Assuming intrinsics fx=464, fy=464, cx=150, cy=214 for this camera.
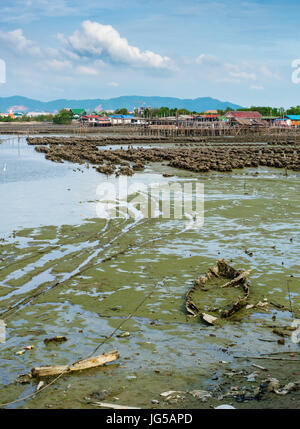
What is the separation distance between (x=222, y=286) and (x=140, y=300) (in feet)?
7.12

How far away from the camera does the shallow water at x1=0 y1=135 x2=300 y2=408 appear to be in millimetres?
7543

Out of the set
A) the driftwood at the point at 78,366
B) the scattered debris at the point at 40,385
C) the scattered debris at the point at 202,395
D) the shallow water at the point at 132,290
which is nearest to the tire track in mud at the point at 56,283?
the shallow water at the point at 132,290

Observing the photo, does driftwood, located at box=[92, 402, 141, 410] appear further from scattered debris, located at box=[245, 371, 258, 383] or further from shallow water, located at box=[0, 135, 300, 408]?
scattered debris, located at box=[245, 371, 258, 383]

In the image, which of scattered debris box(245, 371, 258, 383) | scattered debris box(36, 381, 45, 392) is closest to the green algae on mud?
scattered debris box(36, 381, 45, 392)

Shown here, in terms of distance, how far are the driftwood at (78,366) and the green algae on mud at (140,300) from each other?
15cm

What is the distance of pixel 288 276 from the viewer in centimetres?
1265

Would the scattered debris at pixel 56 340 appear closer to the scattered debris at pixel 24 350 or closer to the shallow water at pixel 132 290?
the shallow water at pixel 132 290

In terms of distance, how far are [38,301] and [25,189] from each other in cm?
2085

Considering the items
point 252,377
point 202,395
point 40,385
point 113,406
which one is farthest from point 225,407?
point 40,385

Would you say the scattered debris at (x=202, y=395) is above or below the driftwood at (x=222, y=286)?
below

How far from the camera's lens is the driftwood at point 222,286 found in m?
9.92

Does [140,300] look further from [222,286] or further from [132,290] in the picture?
→ [222,286]

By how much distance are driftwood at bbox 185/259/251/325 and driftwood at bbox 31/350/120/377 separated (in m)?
2.49
